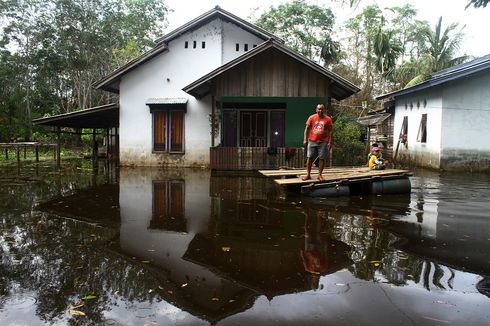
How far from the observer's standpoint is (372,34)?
117 feet

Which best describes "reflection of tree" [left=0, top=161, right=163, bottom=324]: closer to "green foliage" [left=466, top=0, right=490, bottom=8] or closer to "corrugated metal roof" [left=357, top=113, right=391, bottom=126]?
Answer: "green foliage" [left=466, top=0, right=490, bottom=8]

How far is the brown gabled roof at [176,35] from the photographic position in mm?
17125

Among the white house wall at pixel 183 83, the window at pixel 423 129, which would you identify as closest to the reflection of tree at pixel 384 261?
the white house wall at pixel 183 83

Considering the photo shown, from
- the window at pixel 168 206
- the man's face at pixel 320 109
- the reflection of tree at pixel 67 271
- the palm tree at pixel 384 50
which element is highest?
the palm tree at pixel 384 50

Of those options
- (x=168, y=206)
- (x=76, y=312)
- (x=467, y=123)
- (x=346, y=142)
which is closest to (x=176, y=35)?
(x=168, y=206)

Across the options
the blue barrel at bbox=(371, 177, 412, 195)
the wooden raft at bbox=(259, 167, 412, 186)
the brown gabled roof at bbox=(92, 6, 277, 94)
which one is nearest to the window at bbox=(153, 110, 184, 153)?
the brown gabled roof at bbox=(92, 6, 277, 94)

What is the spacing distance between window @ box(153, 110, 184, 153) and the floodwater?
853 centimetres

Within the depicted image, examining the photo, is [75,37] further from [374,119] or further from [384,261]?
[384,261]

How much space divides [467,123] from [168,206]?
13.4 metres

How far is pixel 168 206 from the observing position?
8883mm

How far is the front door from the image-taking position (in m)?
20.1

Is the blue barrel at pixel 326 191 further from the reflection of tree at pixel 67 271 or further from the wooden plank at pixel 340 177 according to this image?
the reflection of tree at pixel 67 271

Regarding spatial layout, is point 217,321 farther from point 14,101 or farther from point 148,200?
point 14,101

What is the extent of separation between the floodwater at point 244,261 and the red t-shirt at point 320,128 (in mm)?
1472
